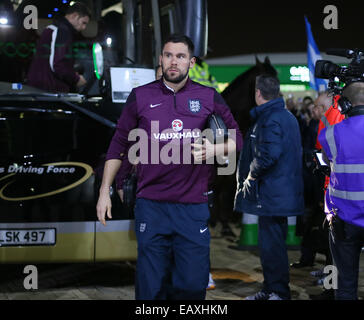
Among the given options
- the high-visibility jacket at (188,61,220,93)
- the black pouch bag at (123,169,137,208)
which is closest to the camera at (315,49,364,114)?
the black pouch bag at (123,169,137,208)

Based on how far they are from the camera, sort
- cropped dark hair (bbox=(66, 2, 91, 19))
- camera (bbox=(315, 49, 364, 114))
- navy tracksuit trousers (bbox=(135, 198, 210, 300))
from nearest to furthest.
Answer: navy tracksuit trousers (bbox=(135, 198, 210, 300)) < camera (bbox=(315, 49, 364, 114)) < cropped dark hair (bbox=(66, 2, 91, 19))

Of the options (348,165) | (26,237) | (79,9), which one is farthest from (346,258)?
(79,9)

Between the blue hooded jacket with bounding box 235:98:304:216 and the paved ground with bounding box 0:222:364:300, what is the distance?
84 cm

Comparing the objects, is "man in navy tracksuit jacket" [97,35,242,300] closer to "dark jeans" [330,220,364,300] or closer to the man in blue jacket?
"dark jeans" [330,220,364,300]

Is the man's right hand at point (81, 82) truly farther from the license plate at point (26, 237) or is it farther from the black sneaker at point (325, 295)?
the black sneaker at point (325, 295)

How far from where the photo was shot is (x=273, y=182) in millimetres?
4926

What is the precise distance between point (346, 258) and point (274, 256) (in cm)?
130

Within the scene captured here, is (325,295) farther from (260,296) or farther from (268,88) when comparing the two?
(268,88)

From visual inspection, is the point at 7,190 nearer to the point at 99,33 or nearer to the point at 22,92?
the point at 22,92

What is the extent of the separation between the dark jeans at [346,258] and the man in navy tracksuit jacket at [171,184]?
2.78 feet

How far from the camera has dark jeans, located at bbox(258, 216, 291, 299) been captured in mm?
4844

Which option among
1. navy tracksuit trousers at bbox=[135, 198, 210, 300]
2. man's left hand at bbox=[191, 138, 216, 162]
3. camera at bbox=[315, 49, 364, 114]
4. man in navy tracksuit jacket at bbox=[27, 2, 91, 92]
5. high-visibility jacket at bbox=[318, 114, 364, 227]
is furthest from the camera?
man in navy tracksuit jacket at bbox=[27, 2, 91, 92]

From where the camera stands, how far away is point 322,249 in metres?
5.84

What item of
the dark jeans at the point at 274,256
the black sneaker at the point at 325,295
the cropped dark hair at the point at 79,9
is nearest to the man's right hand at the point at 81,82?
the cropped dark hair at the point at 79,9
